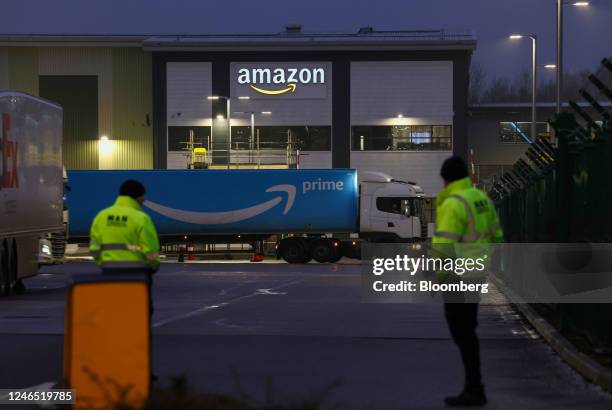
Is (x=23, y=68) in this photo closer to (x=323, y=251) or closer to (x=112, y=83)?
(x=112, y=83)

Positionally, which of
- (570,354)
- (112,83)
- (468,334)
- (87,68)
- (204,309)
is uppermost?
(87,68)

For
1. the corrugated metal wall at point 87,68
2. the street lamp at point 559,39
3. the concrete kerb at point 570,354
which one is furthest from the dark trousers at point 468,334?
the corrugated metal wall at point 87,68

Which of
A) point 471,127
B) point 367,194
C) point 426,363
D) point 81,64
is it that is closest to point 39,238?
point 426,363

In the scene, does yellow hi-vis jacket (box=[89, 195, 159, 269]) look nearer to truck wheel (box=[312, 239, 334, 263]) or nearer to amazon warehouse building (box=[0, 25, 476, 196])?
truck wheel (box=[312, 239, 334, 263])

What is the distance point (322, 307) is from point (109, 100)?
172ft

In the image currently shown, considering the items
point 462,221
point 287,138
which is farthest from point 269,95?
point 462,221

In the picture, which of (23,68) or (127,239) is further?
(23,68)

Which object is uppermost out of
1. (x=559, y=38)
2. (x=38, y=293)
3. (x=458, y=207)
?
(x=559, y=38)

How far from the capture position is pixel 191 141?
6950 centimetres

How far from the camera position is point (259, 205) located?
165 ft

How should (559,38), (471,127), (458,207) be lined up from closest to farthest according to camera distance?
(458,207) → (559,38) → (471,127)

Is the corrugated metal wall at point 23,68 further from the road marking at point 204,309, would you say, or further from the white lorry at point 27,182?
the road marking at point 204,309

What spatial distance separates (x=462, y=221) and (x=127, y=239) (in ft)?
10.8

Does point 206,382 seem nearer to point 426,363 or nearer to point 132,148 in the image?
point 426,363
